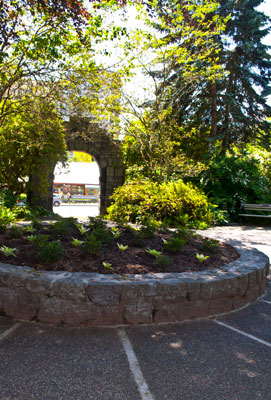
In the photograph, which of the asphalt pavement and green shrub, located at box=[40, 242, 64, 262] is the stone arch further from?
the asphalt pavement

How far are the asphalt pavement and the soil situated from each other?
0.69m

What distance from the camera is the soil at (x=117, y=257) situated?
3073 mm

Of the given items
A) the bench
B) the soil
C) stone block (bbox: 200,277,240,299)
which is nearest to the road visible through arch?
the bench

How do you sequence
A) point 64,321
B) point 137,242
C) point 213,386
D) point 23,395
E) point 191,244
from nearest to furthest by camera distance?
point 23,395 < point 213,386 < point 64,321 < point 137,242 < point 191,244

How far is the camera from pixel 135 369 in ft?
6.36

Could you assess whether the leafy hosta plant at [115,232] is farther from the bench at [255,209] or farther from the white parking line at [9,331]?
the bench at [255,209]

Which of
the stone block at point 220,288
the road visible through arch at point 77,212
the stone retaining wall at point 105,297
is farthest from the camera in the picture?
the road visible through arch at point 77,212

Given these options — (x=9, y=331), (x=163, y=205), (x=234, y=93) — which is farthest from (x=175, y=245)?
(x=234, y=93)

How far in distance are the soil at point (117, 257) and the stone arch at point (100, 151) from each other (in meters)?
6.87


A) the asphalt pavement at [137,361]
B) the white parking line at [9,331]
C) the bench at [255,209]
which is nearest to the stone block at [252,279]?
the asphalt pavement at [137,361]

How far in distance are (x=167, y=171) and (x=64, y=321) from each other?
820 centimetres

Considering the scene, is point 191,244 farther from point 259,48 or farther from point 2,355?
point 259,48

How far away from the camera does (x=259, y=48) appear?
40.7 ft

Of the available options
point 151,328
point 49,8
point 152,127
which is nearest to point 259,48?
point 152,127
